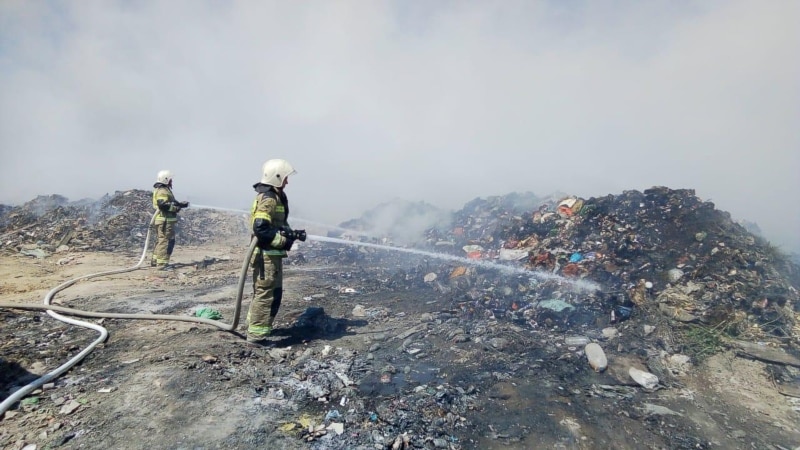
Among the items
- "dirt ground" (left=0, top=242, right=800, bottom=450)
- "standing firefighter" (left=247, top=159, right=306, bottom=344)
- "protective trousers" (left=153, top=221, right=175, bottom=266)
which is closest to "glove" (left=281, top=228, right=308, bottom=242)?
"standing firefighter" (left=247, top=159, right=306, bottom=344)

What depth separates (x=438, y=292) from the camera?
722cm

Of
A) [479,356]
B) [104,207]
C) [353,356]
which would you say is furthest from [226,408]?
[104,207]

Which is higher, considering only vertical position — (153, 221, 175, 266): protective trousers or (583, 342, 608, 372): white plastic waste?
(153, 221, 175, 266): protective trousers


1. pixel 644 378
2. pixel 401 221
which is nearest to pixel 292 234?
pixel 644 378

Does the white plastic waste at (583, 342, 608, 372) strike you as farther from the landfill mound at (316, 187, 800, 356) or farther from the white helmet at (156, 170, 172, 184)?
the white helmet at (156, 170, 172, 184)

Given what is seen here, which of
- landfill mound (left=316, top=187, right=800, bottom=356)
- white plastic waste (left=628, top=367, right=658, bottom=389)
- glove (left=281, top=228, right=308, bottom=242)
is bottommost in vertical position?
white plastic waste (left=628, top=367, right=658, bottom=389)

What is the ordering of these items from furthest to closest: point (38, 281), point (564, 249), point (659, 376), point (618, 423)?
1. point (564, 249)
2. point (38, 281)
3. point (659, 376)
4. point (618, 423)

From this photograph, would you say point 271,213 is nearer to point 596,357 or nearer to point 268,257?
point 268,257

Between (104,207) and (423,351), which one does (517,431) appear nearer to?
(423,351)

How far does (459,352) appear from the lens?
4656mm

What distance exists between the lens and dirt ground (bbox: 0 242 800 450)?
9.32 ft

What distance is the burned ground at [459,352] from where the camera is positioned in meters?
3.04

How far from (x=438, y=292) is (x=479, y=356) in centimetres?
269

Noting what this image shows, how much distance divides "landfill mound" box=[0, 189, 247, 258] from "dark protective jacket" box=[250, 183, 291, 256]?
8237 millimetres
